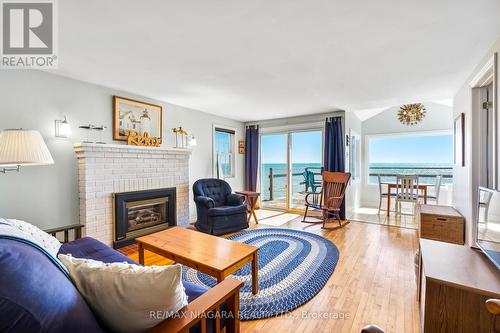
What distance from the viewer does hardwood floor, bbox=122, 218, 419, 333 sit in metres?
1.62

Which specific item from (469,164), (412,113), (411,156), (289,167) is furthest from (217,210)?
(411,156)

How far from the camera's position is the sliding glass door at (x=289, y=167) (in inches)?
199

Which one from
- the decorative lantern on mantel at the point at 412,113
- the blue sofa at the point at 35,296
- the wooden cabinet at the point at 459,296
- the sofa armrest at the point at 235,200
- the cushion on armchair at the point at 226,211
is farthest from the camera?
the decorative lantern on mantel at the point at 412,113

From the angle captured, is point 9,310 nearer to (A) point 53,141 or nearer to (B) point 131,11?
(B) point 131,11

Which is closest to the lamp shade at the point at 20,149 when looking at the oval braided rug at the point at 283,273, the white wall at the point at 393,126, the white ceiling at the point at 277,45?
the white ceiling at the point at 277,45

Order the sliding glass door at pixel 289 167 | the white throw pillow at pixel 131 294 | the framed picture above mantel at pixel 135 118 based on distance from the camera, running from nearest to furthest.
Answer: the white throw pillow at pixel 131 294 → the framed picture above mantel at pixel 135 118 → the sliding glass door at pixel 289 167

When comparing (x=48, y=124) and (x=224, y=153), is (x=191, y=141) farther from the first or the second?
(x=48, y=124)

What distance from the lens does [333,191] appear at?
4.36m

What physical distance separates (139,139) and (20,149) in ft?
5.60

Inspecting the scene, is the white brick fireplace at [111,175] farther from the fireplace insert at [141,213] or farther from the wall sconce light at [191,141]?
the wall sconce light at [191,141]

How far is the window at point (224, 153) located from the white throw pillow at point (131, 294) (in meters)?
4.07

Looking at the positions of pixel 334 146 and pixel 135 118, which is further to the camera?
pixel 334 146

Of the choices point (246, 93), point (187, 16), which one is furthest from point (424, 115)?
point (187, 16)

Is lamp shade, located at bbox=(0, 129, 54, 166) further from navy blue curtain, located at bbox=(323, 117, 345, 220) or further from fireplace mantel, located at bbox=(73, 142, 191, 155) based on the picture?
navy blue curtain, located at bbox=(323, 117, 345, 220)
